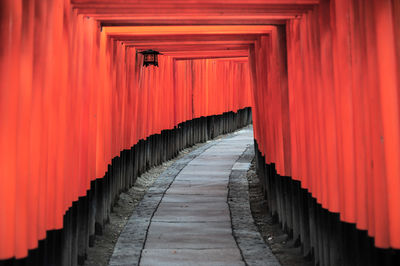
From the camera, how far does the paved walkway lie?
6.30 m

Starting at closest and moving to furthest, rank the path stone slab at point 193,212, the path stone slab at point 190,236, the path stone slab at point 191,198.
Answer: the path stone slab at point 190,236
the path stone slab at point 193,212
the path stone slab at point 191,198

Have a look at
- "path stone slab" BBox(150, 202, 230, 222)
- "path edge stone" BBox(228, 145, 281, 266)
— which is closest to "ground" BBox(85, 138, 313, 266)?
"path edge stone" BBox(228, 145, 281, 266)

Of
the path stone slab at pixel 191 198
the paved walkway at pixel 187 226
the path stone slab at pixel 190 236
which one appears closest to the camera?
the paved walkway at pixel 187 226

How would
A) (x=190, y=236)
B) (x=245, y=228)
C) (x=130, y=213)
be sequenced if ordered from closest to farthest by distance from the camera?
(x=190, y=236), (x=245, y=228), (x=130, y=213)

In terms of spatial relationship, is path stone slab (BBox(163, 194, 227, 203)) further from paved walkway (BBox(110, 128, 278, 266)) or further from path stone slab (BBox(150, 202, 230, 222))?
path stone slab (BBox(150, 202, 230, 222))

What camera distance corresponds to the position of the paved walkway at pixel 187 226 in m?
6.30

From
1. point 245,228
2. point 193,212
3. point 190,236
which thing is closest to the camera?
point 190,236

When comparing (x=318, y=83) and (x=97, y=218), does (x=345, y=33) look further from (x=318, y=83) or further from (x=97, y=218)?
(x=97, y=218)

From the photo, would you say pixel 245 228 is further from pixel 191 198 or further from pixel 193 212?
pixel 191 198

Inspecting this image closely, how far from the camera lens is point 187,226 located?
770 centimetres

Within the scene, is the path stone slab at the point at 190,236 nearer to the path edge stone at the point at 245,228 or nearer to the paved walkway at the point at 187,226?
the paved walkway at the point at 187,226

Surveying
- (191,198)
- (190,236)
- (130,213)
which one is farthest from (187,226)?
(191,198)

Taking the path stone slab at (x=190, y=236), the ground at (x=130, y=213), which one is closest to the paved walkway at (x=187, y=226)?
the path stone slab at (x=190, y=236)

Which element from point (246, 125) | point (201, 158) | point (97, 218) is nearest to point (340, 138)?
point (97, 218)
